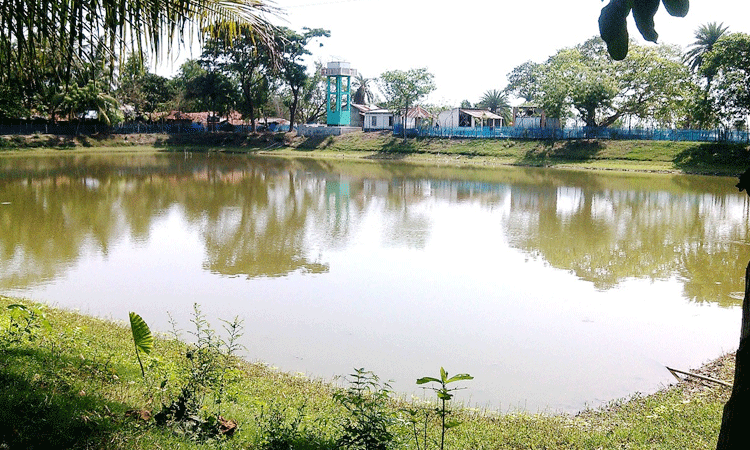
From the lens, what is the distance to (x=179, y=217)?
18250 millimetres

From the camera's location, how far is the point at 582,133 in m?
45.7

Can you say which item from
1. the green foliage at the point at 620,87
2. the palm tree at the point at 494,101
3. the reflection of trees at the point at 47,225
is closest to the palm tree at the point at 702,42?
the green foliage at the point at 620,87

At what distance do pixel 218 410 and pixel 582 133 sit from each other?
44.2 meters

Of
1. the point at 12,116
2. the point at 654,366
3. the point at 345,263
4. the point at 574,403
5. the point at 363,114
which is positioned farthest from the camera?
the point at 363,114

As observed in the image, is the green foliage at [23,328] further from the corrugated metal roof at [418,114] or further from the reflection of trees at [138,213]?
the corrugated metal roof at [418,114]

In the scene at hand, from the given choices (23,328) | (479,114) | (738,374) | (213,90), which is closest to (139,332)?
(23,328)

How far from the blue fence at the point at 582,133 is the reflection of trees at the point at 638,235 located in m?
15.8

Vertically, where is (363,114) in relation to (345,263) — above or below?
above

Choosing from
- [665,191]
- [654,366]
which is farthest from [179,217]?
[665,191]

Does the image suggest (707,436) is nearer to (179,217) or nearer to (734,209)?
(179,217)

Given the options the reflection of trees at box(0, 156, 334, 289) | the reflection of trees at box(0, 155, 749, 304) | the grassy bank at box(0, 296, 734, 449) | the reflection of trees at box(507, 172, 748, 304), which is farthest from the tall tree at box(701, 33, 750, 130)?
the grassy bank at box(0, 296, 734, 449)

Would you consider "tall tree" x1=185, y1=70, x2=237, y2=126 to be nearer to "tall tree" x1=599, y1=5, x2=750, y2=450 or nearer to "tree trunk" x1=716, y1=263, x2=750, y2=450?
"tall tree" x1=599, y1=5, x2=750, y2=450

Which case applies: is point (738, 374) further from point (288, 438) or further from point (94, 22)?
point (94, 22)

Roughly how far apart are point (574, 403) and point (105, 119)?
5012cm
